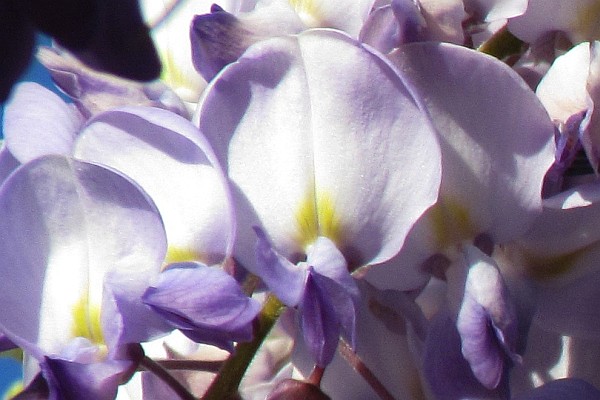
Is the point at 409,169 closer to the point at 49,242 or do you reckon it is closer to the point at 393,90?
the point at 393,90

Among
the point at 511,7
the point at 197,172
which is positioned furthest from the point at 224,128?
the point at 511,7

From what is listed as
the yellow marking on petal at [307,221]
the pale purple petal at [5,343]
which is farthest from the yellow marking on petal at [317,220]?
the pale purple petal at [5,343]

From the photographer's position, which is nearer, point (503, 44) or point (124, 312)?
point (124, 312)

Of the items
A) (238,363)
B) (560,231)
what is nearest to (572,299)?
(560,231)

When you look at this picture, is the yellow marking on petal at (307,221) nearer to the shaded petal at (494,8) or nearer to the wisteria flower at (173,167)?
the wisteria flower at (173,167)

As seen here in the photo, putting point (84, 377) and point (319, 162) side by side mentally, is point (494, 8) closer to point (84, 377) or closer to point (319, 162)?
point (319, 162)

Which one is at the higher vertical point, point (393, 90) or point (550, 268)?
point (393, 90)

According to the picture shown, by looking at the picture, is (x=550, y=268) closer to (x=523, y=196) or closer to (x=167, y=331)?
(x=523, y=196)

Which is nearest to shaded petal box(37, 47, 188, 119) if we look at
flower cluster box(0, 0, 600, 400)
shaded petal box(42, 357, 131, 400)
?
flower cluster box(0, 0, 600, 400)
